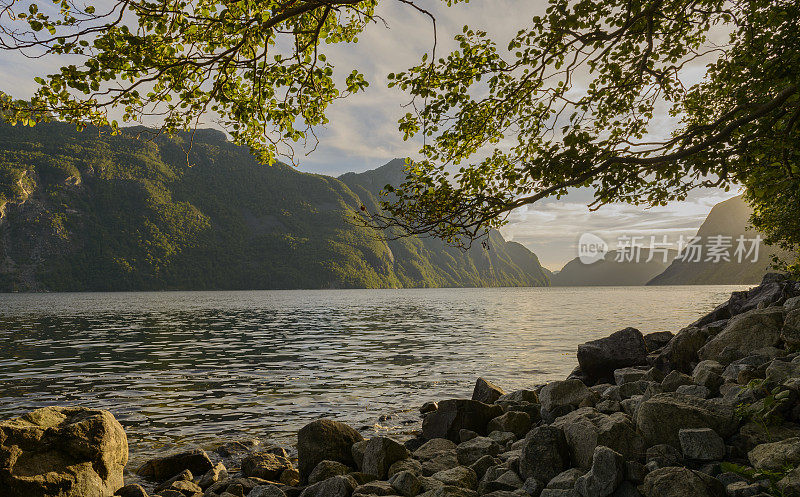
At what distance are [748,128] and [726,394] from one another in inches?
196

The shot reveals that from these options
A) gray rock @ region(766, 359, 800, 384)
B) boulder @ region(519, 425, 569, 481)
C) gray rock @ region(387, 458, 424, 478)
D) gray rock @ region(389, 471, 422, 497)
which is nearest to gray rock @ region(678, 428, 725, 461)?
boulder @ region(519, 425, 569, 481)

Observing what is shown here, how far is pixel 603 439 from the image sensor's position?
7.84m

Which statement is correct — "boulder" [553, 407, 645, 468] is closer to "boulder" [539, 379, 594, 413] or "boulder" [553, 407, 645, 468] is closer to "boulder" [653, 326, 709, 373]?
"boulder" [539, 379, 594, 413]

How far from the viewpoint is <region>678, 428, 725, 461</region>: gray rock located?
713 cm

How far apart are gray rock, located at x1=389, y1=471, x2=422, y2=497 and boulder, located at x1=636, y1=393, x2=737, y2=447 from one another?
3.94 m

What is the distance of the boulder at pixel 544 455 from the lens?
7926mm

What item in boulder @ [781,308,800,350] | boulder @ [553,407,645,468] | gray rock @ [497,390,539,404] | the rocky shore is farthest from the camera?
gray rock @ [497,390,539,404]

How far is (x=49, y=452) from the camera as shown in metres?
8.93

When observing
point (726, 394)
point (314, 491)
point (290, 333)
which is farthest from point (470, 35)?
point (290, 333)

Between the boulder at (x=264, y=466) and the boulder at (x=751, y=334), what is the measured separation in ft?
40.0

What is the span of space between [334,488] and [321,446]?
2.39 meters

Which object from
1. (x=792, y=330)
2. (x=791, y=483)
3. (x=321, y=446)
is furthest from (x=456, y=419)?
(x=792, y=330)

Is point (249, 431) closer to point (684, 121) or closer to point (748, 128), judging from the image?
point (748, 128)

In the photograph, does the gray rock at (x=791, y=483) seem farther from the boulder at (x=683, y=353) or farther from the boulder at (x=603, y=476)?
the boulder at (x=683, y=353)
